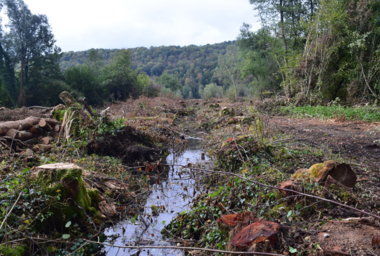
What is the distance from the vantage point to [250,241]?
253cm

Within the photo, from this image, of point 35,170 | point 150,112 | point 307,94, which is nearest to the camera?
point 35,170

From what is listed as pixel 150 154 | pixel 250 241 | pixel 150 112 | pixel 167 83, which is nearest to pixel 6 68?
pixel 150 112

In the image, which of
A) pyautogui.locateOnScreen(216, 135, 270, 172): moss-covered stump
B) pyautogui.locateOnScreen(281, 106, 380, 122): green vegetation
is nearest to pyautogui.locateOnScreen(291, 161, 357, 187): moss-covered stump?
pyautogui.locateOnScreen(216, 135, 270, 172): moss-covered stump

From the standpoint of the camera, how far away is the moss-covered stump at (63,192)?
355cm

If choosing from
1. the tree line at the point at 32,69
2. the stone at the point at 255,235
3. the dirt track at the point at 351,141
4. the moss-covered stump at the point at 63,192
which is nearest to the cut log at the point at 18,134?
the moss-covered stump at the point at 63,192

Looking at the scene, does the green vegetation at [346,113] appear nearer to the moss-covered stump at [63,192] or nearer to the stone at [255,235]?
the stone at [255,235]

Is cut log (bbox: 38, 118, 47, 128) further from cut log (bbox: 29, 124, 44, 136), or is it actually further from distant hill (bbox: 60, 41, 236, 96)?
distant hill (bbox: 60, 41, 236, 96)

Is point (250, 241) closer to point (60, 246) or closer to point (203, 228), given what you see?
point (203, 228)

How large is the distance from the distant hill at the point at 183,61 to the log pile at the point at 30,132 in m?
45.9

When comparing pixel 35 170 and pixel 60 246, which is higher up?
pixel 35 170

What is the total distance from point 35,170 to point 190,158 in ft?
13.3

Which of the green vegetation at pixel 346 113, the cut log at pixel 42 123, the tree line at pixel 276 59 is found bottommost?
the green vegetation at pixel 346 113

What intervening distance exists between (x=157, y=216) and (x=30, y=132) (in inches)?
195

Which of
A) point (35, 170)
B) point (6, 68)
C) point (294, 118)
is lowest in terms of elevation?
point (294, 118)
